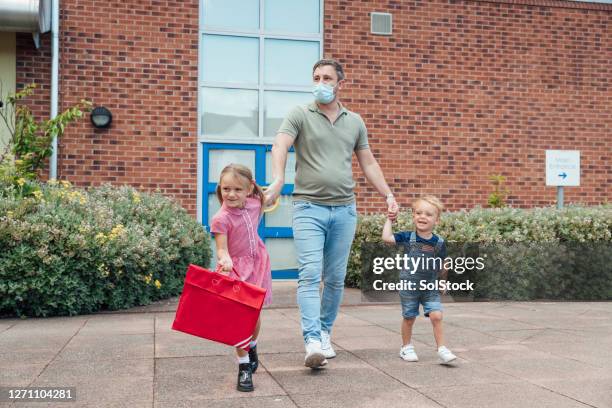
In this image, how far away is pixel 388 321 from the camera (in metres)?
6.39

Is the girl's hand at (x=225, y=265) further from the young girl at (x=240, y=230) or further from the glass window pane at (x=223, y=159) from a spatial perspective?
the glass window pane at (x=223, y=159)

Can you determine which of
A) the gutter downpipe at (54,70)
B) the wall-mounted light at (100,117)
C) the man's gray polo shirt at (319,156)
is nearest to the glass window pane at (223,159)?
the wall-mounted light at (100,117)

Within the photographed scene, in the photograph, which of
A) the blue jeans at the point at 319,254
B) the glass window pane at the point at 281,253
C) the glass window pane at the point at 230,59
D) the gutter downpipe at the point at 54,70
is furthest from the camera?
the glass window pane at the point at 281,253

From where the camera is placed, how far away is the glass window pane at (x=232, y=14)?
32.5ft

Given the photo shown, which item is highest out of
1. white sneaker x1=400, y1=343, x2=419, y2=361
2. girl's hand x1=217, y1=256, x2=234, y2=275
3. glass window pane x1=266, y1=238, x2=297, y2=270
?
girl's hand x1=217, y1=256, x2=234, y2=275

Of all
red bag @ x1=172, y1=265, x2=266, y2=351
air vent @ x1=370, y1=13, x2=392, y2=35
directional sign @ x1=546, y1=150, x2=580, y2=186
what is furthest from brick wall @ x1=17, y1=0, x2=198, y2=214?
red bag @ x1=172, y1=265, x2=266, y2=351

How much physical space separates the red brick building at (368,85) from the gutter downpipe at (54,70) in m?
0.11

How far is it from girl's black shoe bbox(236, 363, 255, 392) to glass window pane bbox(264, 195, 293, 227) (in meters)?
6.27

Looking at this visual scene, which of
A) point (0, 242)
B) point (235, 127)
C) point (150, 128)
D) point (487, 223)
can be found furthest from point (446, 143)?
point (0, 242)

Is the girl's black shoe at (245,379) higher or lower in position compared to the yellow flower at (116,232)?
lower

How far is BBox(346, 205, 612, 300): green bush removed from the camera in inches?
316

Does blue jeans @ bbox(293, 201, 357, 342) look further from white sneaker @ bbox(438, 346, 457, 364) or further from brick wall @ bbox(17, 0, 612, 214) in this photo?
brick wall @ bbox(17, 0, 612, 214)

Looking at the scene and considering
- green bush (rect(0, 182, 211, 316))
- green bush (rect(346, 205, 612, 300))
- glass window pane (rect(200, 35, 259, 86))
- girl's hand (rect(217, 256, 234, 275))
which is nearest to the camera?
girl's hand (rect(217, 256, 234, 275))

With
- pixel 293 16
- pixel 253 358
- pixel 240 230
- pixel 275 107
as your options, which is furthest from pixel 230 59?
pixel 253 358
